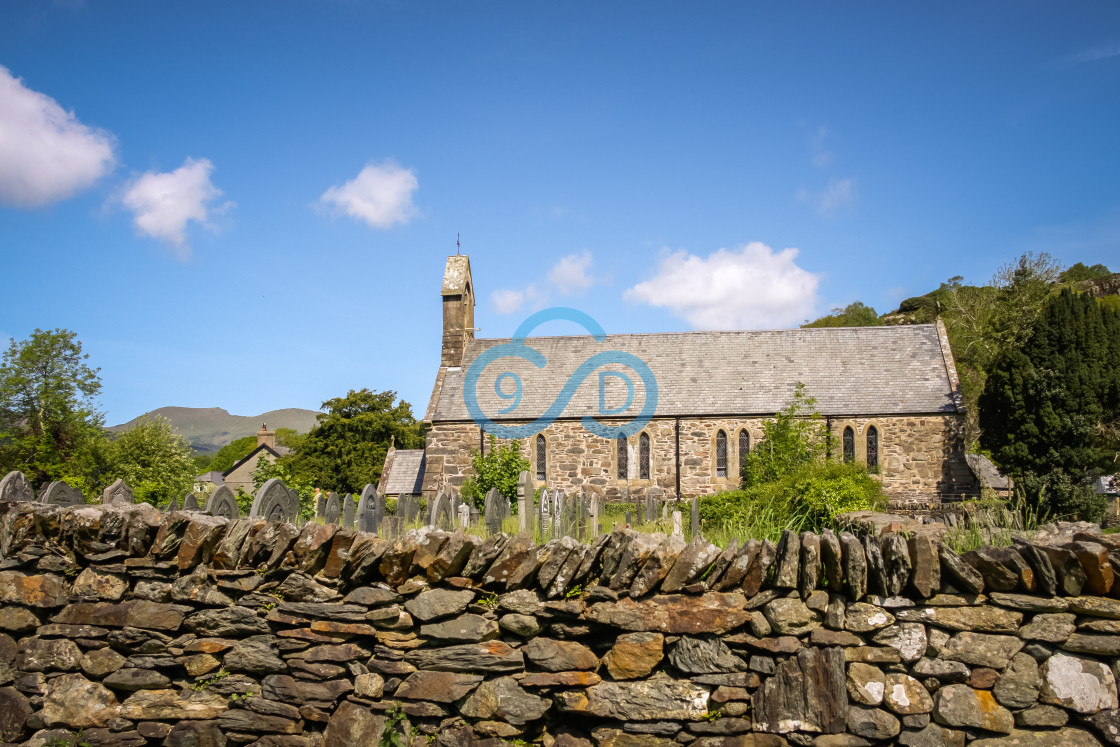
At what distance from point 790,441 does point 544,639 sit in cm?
2114

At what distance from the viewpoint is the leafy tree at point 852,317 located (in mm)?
64794

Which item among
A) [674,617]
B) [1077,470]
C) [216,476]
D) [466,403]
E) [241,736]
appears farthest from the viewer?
[216,476]

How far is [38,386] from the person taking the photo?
28.4 m

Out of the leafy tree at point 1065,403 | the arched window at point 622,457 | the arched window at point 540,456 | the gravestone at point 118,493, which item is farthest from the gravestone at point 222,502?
the leafy tree at point 1065,403

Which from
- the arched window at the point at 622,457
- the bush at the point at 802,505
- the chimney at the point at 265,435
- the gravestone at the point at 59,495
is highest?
the chimney at the point at 265,435

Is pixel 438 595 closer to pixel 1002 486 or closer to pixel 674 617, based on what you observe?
pixel 674 617

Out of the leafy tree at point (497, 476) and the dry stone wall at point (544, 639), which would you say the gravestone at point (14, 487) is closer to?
the dry stone wall at point (544, 639)

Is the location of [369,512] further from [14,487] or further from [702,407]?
[702,407]

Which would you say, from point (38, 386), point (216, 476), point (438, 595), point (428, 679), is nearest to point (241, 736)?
point (428, 679)

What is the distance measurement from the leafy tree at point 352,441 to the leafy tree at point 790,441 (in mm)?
28129

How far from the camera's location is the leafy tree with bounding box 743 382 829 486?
913 inches

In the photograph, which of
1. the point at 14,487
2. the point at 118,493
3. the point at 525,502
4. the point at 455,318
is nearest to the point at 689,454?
the point at 455,318

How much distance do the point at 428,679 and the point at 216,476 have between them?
57.8 meters

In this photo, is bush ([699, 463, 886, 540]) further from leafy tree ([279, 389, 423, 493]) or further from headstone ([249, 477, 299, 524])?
leafy tree ([279, 389, 423, 493])
